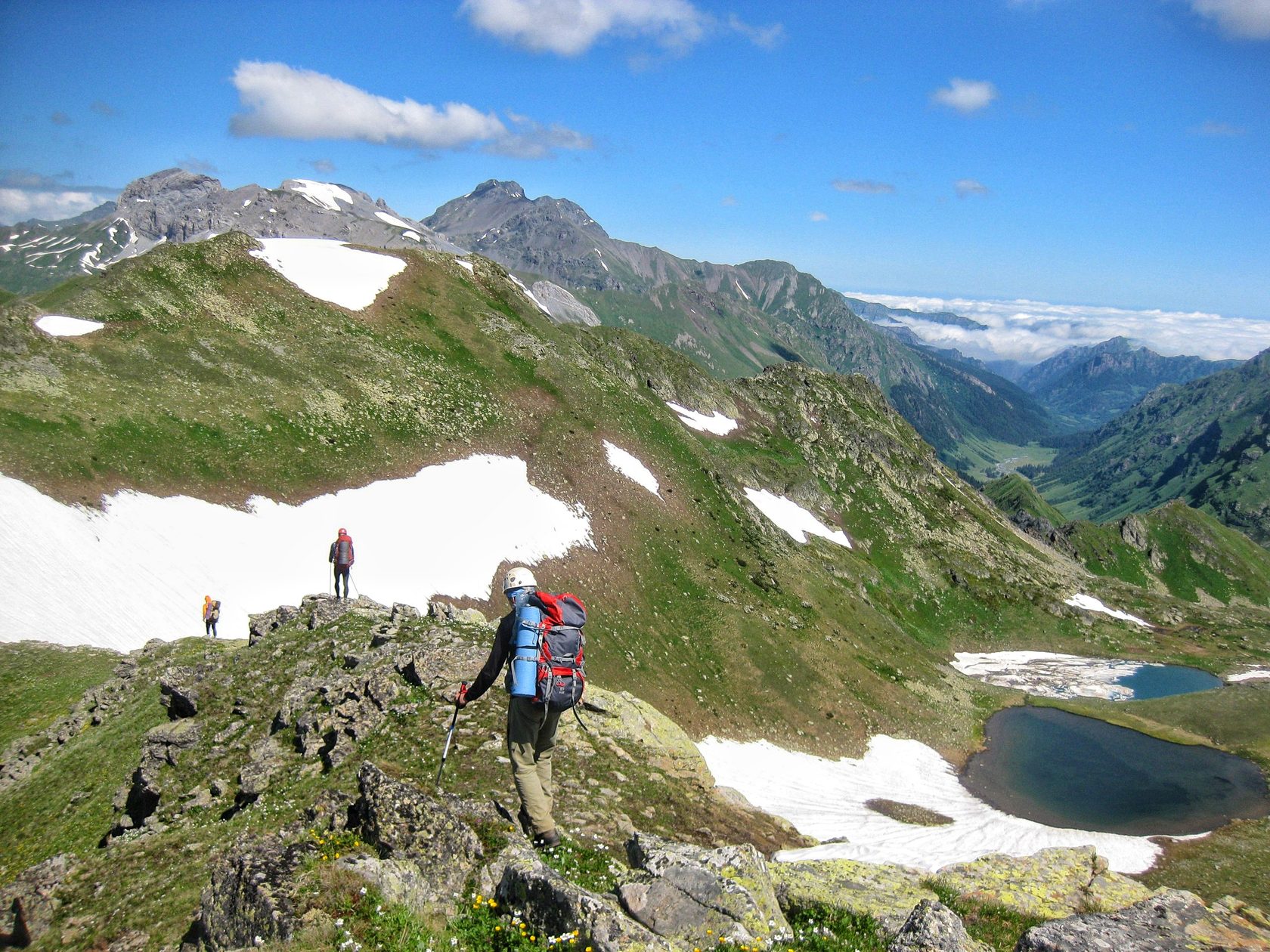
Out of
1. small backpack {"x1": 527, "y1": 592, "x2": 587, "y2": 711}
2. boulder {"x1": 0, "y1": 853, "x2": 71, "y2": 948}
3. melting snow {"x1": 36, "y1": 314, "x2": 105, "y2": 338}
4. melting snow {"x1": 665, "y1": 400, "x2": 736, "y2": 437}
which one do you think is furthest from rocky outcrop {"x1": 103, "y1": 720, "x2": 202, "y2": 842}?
melting snow {"x1": 665, "y1": 400, "x2": 736, "y2": 437}

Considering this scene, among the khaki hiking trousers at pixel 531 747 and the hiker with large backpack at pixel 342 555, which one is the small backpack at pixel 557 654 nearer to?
the khaki hiking trousers at pixel 531 747

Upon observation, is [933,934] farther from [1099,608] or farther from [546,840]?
[1099,608]

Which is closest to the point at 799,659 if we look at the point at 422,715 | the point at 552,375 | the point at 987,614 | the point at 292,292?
the point at 552,375

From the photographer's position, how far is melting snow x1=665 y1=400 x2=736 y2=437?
355ft

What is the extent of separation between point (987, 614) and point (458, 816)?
400 ft

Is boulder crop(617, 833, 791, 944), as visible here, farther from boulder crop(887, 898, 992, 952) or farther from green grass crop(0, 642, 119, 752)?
green grass crop(0, 642, 119, 752)

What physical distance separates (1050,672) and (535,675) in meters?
113

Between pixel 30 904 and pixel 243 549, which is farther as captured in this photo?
pixel 243 549

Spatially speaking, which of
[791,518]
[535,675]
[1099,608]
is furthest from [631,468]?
[1099,608]

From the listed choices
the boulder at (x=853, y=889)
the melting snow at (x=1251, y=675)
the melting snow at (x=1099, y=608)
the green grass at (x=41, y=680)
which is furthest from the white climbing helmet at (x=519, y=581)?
the melting snow at (x=1099, y=608)

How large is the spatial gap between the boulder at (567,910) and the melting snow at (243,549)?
94.8 feet

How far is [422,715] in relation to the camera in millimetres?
19938

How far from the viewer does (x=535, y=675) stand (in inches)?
500

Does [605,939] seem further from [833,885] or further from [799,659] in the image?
[799,659]
